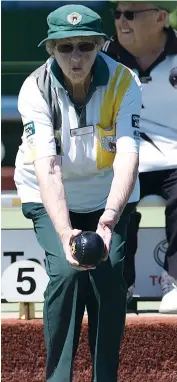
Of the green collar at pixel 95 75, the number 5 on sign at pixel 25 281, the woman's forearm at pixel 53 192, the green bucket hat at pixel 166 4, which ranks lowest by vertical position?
the number 5 on sign at pixel 25 281

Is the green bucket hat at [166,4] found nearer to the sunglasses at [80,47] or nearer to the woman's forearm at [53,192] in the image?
the sunglasses at [80,47]

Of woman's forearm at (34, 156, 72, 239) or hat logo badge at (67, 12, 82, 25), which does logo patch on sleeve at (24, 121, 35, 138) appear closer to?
woman's forearm at (34, 156, 72, 239)

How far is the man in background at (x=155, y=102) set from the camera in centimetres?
445

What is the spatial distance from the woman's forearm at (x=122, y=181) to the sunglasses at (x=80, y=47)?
Result: 39 centimetres

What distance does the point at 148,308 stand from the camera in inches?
187

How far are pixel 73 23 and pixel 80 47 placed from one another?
0.09 metres

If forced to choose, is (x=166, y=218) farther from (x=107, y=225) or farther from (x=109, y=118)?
(x=107, y=225)

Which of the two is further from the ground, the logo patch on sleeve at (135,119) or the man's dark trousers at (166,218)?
the logo patch on sleeve at (135,119)

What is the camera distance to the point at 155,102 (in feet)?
15.1

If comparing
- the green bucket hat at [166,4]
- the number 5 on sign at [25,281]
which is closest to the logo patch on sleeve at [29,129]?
the number 5 on sign at [25,281]

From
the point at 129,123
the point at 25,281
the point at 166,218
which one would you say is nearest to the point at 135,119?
the point at 129,123

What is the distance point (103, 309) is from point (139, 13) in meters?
1.70

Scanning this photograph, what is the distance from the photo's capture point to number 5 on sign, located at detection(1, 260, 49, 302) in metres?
4.37

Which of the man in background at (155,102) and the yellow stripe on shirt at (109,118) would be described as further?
the man in background at (155,102)
